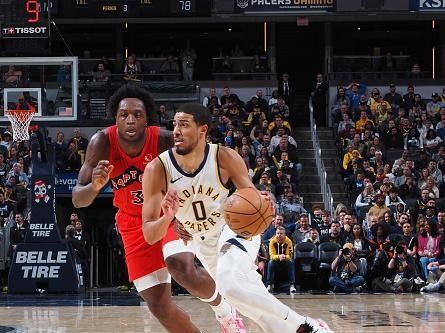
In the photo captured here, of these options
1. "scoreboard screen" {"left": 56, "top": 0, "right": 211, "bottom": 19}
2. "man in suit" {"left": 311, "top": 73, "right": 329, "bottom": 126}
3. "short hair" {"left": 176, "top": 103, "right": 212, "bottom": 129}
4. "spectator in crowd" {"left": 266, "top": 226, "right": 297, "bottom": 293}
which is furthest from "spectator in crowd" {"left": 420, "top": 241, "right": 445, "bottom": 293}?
"short hair" {"left": 176, "top": 103, "right": 212, "bottom": 129}

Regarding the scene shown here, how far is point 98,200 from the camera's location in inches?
864

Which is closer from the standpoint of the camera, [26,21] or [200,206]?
[200,206]

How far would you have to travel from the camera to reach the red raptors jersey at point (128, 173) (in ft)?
24.5

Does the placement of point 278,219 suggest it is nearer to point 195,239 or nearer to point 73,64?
point 73,64

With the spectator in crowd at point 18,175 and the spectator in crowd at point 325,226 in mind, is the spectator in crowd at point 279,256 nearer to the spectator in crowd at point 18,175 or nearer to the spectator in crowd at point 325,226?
the spectator in crowd at point 325,226

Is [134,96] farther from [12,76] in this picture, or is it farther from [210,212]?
[12,76]

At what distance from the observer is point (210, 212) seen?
23.5ft

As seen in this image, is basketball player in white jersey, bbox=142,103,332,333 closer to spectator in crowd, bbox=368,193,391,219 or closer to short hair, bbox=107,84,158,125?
short hair, bbox=107,84,158,125

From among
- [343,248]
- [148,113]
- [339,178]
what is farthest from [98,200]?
[148,113]

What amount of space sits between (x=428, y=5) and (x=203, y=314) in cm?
1317

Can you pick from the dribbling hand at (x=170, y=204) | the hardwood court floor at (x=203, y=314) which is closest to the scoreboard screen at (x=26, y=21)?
the hardwood court floor at (x=203, y=314)

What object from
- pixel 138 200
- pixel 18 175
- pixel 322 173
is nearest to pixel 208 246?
pixel 138 200

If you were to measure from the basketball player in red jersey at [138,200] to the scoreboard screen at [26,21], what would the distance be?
861cm

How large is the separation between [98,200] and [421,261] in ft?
26.9
